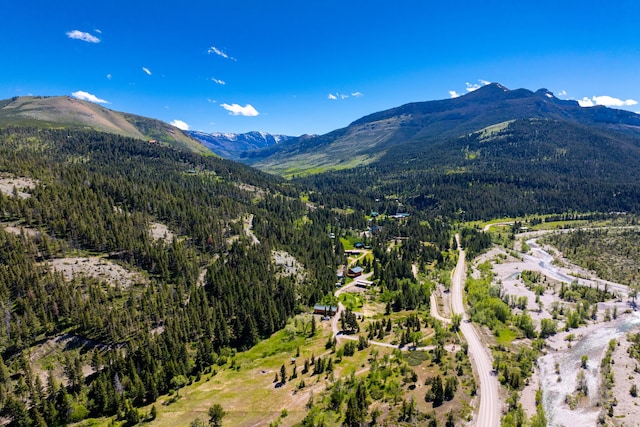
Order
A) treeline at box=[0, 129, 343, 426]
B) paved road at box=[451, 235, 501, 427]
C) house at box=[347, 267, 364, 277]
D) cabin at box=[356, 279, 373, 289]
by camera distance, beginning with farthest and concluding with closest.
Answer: house at box=[347, 267, 364, 277] < cabin at box=[356, 279, 373, 289] < treeline at box=[0, 129, 343, 426] < paved road at box=[451, 235, 501, 427]

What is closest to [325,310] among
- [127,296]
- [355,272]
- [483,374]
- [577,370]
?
[355,272]

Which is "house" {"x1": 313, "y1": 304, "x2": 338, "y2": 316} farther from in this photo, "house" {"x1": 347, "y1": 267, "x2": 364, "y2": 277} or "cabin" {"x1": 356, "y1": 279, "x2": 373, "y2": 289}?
"house" {"x1": 347, "y1": 267, "x2": 364, "y2": 277}

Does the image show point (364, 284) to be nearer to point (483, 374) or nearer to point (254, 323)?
point (254, 323)

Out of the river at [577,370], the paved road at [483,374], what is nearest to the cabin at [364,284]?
the paved road at [483,374]

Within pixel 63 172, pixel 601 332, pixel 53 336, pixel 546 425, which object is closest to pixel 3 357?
pixel 53 336

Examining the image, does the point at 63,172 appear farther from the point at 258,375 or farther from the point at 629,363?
the point at 629,363

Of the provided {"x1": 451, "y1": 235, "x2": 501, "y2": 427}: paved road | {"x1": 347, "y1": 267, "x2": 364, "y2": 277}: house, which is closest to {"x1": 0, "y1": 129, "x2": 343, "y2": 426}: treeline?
{"x1": 347, "y1": 267, "x2": 364, "y2": 277}: house
